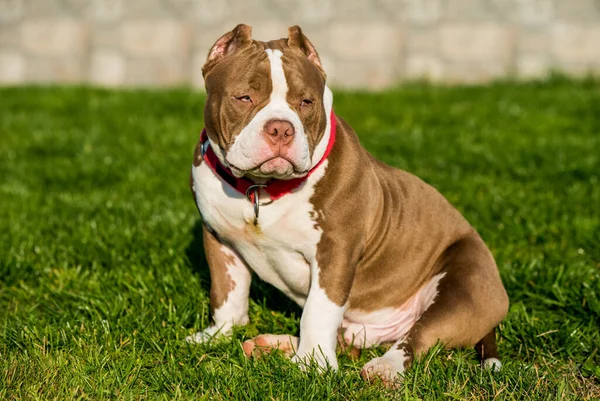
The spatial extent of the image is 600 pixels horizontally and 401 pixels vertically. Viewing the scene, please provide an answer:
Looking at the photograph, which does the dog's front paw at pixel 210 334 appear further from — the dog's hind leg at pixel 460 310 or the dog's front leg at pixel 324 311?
the dog's hind leg at pixel 460 310

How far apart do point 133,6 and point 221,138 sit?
7.37 metres

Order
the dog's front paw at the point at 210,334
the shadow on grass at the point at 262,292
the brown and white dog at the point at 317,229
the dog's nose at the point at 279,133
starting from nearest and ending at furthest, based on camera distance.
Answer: the dog's nose at the point at 279,133
the brown and white dog at the point at 317,229
the dog's front paw at the point at 210,334
the shadow on grass at the point at 262,292

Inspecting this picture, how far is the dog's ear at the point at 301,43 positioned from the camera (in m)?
3.01

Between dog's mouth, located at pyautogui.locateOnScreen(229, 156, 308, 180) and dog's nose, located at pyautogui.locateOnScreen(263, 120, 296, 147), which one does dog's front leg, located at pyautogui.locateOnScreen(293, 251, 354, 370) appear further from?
dog's nose, located at pyautogui.locateOnScreen(263, 120, 296, 147)

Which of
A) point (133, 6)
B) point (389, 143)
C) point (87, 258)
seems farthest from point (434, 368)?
point (133, 6)

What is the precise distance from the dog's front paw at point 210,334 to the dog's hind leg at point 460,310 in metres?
0.69

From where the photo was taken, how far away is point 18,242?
4395mm

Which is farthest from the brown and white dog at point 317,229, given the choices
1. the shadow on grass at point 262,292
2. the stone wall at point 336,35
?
the stone wall at point 336,35

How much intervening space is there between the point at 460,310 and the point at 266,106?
111cm

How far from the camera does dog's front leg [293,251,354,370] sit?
9.75ft

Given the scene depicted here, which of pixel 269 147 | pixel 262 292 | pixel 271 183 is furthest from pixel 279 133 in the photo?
pixel 262 292

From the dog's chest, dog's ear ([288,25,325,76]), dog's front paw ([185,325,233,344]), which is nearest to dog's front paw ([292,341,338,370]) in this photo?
the dog's chest

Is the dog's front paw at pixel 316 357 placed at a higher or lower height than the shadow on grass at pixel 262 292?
higher

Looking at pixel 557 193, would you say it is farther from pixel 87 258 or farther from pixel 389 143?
pixel 87 258
